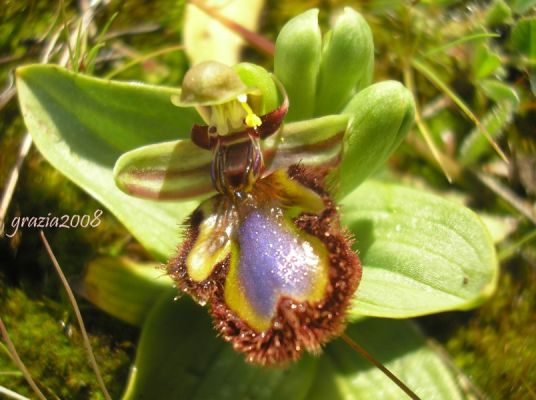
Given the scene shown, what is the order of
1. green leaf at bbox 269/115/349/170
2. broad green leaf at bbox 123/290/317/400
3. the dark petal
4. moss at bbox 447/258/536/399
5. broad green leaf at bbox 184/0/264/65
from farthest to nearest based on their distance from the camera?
→ broad green leaf at bbox 184/0/264/65
moss at bbox 447/258/536/399
broad green leaf at bbox 123/290/317/400
green leaf at bbox 269/115/349/170
the dark petal

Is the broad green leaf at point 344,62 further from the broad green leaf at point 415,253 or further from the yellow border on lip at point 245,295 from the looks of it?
the yellow border on lip at point 245,295

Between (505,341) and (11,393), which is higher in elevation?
(11,393)

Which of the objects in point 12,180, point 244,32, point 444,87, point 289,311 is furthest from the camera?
point 244,32

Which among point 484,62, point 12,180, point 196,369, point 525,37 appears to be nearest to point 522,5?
point 525,37

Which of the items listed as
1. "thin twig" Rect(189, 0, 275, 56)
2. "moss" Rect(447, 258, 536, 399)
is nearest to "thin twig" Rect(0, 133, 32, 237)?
"thin twig" Rect(189, 0, 275, 56)

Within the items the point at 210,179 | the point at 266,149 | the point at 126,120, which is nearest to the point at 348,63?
the point at 266,149

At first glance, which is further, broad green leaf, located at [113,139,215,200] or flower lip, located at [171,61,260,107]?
broad green leaf, located at [113,139,215,200]

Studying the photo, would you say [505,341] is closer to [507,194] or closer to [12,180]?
[507,194]

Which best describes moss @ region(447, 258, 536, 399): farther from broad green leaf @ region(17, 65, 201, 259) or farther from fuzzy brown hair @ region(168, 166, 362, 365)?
broad green leaf @ region(17, 65, 201, 259)

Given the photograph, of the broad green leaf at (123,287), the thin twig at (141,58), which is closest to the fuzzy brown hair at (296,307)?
the broad green leaf at (123,287)
